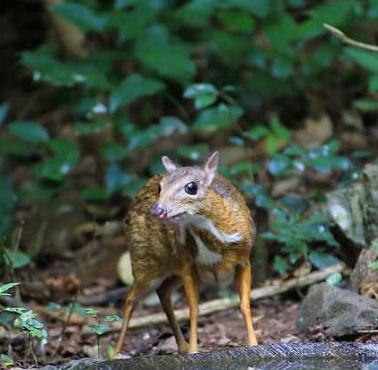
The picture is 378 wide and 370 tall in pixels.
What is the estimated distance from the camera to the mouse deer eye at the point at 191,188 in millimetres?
5266

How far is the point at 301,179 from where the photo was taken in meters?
9.73

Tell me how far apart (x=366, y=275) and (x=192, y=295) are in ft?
4.62

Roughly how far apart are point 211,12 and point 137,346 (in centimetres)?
348

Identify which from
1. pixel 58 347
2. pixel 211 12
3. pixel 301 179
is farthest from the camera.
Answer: pixel 301 179

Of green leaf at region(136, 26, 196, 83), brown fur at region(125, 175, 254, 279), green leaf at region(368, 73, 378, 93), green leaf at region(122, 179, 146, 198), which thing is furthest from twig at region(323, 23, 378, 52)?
green leaf at region(122, 179, 146, 198)

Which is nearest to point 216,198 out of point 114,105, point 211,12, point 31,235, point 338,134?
point 114,105

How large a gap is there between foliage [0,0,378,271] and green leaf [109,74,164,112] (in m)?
0.01

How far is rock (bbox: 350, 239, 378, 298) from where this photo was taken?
6250 mm

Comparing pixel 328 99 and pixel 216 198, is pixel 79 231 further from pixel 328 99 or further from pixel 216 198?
pixel 216 198

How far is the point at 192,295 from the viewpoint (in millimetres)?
5543

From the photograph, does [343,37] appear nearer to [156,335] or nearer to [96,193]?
[156,335]

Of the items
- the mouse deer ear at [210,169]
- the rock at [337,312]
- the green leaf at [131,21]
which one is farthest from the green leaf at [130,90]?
the mouse deer ear at [210,169]

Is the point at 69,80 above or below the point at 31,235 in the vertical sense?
above

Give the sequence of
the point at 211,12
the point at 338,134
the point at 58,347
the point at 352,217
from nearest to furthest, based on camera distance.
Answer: the point at 58,347 < the point at 352,217 < the point at 211,12 < the point at 338,134
